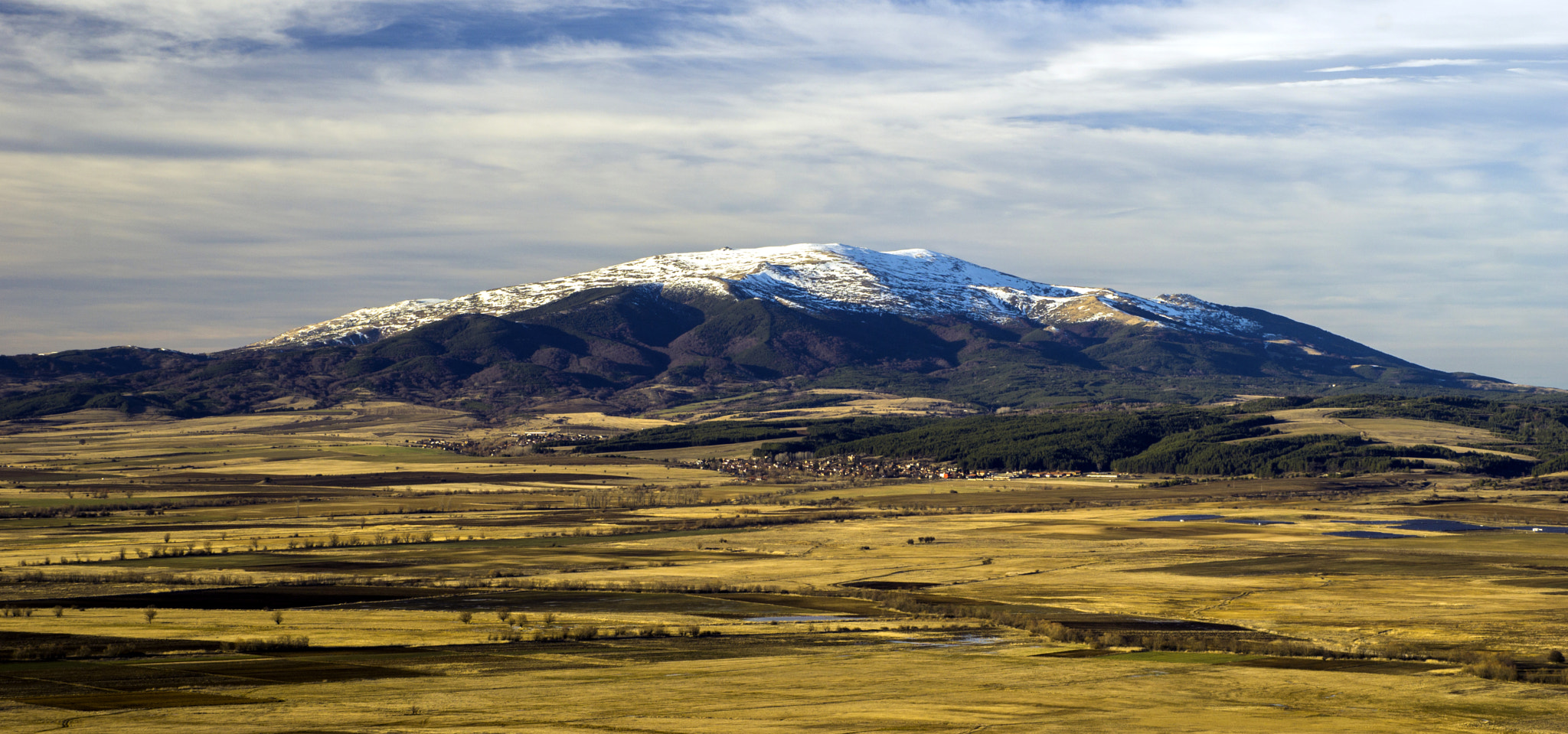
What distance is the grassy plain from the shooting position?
159 ft

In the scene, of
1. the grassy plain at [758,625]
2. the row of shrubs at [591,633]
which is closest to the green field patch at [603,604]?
the grassy plain at [758,625]

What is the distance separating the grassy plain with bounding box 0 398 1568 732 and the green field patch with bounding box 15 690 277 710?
20 cm

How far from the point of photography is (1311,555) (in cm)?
12169

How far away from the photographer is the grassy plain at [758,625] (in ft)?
159

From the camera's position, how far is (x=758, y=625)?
74750 mm

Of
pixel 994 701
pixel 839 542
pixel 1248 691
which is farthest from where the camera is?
pixel 839 542

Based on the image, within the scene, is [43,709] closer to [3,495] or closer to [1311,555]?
[1311,555]

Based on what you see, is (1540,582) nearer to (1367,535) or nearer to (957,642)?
(1367,535)

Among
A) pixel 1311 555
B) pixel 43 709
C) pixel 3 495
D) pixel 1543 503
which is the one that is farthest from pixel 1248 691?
pixel 3 495

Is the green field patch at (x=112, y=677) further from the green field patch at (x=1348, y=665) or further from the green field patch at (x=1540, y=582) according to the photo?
the green field patch at (x=1540, y=582)

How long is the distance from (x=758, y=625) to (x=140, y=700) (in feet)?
115

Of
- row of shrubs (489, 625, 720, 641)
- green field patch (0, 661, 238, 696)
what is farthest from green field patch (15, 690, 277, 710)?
row of shrubs (489, 625, 720, 641)

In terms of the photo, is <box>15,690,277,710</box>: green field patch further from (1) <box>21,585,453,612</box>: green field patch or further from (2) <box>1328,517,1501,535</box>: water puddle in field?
(2) <box>1328,517,1501,535</box>: water puddle in field

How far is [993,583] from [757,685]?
1969 inches
